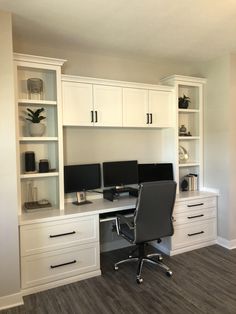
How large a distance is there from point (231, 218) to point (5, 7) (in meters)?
3.65

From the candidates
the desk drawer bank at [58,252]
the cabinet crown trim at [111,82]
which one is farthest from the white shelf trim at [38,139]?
the desk drawer bank at [58,252]

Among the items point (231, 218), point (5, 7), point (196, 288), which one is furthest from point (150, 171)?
point (5, 7)

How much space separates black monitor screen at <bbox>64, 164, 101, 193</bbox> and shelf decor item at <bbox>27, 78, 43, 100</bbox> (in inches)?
35.9

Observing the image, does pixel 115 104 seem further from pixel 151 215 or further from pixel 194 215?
pixel 194 215

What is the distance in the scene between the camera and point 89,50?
3.41 meters

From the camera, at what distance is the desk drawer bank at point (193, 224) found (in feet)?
11.5

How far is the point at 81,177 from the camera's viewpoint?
3.27m

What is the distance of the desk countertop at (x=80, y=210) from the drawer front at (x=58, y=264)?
0.36m

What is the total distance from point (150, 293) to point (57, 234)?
112 cm

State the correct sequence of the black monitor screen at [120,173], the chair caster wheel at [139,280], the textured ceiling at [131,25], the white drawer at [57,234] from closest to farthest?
the textured ceiling at [131,25]
the white drawer at [57,234]
the chair caster wheel at [139,280]
the black monitor screen at [120,173]

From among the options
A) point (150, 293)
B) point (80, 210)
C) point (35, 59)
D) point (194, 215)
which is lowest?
point (150, 293)

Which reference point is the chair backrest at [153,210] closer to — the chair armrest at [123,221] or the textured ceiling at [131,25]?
the chair armrest at [123,221]

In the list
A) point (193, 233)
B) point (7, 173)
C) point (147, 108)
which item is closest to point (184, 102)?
point (147, 108)

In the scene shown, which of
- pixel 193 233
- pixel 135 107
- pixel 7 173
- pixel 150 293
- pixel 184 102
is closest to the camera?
pixel 7 173
